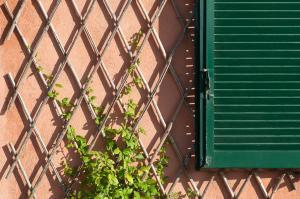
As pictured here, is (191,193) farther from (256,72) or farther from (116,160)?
(256,72)

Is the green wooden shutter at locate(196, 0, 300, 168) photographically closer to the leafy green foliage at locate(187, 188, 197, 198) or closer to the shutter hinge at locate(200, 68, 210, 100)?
the shutter hinge at locate(200, 68, 210, 100)

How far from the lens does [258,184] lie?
2.76 metres

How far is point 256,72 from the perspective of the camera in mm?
2629

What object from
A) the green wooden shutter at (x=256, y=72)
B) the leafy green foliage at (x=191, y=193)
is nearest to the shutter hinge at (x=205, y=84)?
the green wooden shutter at (x=256, y=72)

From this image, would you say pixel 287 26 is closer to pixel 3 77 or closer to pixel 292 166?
pixel 292 166

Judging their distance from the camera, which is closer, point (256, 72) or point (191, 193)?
point (256, 72)

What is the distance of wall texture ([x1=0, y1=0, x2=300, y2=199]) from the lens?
2725mm

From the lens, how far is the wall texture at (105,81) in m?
2.72

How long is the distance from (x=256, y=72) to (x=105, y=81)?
87 cm

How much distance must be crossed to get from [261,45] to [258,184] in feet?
2.67

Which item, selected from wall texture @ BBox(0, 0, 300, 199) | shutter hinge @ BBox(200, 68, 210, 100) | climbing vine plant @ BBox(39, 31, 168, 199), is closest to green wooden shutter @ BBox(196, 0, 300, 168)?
shutter hinge @ BBox(200, 68, 210, 100)

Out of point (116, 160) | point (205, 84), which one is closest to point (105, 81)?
point (116, 160)

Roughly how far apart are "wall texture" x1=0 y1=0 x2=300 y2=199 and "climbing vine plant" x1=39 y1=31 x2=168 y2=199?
0.15 feet

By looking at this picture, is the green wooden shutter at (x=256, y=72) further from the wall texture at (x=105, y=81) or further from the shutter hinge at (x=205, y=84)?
the wall texture at (x=105, y=81)
